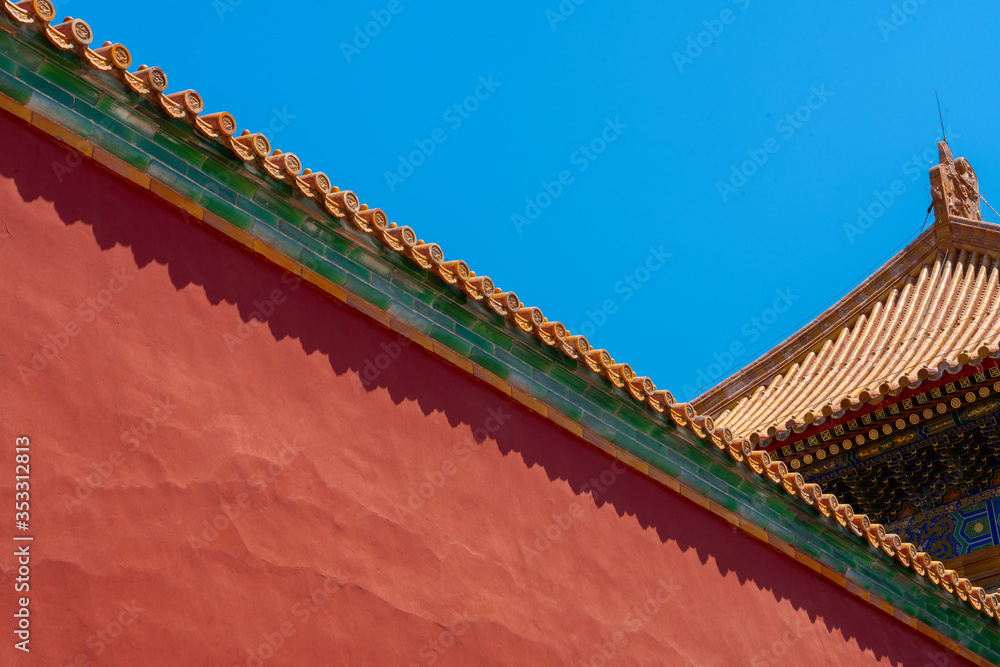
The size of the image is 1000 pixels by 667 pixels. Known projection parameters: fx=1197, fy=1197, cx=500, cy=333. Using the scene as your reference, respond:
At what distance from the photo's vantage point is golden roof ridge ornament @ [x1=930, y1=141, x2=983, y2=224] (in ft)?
38.1

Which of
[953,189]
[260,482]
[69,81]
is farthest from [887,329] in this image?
[69,81]

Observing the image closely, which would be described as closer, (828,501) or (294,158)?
(294,158)

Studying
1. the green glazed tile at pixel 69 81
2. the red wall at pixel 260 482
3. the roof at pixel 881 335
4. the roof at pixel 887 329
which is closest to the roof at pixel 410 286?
the green glazed tile at pixel 69 81

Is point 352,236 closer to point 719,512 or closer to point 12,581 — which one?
point 12,581

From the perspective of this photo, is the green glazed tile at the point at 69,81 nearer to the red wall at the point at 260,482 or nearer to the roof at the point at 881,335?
the red wall at the point at 260,482

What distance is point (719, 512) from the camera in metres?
6.22

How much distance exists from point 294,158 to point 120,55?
786mm

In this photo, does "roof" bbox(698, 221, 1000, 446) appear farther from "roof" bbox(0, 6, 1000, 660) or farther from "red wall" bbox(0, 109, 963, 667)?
"red wall" bbox(0, 109, 963, 667)

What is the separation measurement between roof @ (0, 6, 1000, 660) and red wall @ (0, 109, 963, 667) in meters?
0.11

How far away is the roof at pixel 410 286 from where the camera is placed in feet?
14.0

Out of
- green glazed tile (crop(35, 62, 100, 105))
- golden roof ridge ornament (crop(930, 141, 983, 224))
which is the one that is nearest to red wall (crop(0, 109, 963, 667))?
green glazed tile (crop(35, 62, 100, 105))

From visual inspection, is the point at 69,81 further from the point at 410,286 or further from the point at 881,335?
the point at 881,335

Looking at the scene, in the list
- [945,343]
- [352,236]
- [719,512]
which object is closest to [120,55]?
[352,236]

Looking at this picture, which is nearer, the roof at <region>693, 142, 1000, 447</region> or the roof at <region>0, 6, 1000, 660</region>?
the roof at <region>0, 6, 1000, 660</region>
